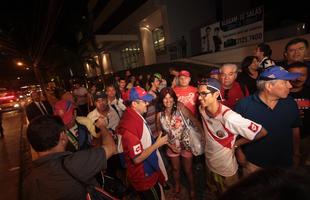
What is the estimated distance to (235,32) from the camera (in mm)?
9797

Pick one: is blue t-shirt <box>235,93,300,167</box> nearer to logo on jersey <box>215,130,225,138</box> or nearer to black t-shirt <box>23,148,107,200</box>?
logo on jersey <box>215,130,225,138</box>

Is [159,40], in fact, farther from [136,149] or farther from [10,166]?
[136,149]

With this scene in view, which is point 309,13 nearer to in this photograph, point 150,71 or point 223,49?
point 223,49

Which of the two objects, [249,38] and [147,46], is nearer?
[249,38]

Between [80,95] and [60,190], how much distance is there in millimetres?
6420

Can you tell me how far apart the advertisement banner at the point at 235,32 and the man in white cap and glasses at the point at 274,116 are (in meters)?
7.64

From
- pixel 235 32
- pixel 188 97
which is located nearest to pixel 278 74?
pixel 188 97

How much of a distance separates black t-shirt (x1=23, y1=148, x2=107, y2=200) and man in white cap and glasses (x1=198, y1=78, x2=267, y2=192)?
1.37 metres

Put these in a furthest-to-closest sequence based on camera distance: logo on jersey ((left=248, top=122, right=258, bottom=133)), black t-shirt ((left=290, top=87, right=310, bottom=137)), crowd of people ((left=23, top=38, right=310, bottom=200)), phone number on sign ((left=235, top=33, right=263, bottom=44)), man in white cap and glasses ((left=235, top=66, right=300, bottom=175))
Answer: phone number on sign ((left=235, top=33, right=263, bottom=44)), black t-shirt ((left=290, top=87, right=310, bottom=137)), man in white cap and glasses ((left=235, top=66, right=300, bottom=175)), logo on jersey ((left=248, top=122, right=258, bottom=133)), crowd of people ((left=23, top=38, right=310, bottom=200))

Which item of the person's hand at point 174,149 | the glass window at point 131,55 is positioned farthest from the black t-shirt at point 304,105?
the glass window at point 131,55

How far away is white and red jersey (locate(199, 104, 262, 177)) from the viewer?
2.06m

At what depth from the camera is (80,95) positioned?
745cm

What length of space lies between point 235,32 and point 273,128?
8.86 meters

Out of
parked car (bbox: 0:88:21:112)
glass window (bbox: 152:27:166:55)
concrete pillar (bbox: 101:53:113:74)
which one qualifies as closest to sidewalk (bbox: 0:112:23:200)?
parked car (bbox: 0:88:21:112)
